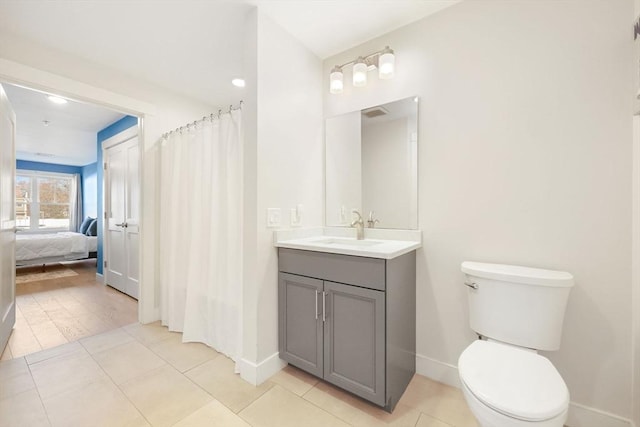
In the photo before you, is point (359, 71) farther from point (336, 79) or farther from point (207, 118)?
point (207, 118)

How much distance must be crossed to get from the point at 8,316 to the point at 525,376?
3.63m

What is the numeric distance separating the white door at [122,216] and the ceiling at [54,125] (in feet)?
1.56

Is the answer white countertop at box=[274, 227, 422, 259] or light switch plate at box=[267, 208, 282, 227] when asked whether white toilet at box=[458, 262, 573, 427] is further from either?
light switch plate at box=[267, 208, 282, 227]

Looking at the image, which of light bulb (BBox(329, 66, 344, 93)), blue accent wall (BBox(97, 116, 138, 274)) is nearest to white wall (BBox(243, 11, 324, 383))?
light bulb (BBox(329, 66, 344, 93))

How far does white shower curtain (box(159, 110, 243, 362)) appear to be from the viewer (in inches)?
77.4

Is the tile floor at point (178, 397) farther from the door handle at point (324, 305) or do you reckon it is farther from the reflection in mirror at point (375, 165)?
the reflection in mirror at point (375, 165)

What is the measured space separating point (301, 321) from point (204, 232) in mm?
1111

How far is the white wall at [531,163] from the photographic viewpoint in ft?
4.21

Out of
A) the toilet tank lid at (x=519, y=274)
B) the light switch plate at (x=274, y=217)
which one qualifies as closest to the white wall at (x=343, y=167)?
the light switch plate at (x=274, y=217)

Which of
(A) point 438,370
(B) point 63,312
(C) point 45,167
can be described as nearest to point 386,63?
(A) point 438,370

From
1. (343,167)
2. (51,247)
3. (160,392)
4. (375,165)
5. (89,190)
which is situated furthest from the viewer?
(89,190)

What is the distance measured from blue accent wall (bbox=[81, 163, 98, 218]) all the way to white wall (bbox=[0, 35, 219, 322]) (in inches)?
218

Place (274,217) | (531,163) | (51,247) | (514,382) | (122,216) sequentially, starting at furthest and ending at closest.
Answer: (51,247) < (122,216) < (274,217) < (531,163) < (514,382)

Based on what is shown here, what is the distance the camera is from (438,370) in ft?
5.70
